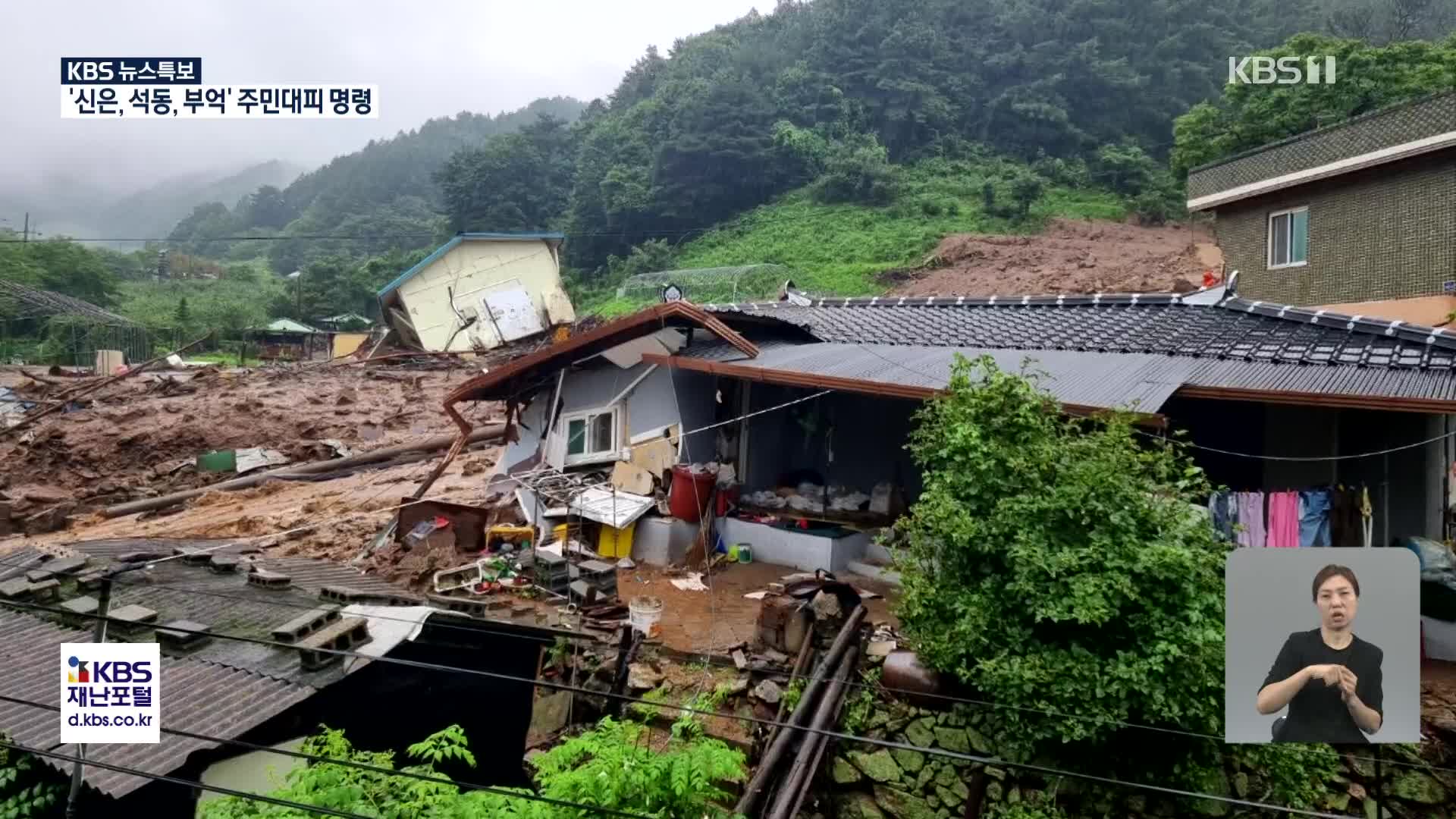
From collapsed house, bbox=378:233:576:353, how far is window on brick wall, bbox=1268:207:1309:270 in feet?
85.5

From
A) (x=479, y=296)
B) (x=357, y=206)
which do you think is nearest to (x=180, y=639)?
(x=479, y=296)

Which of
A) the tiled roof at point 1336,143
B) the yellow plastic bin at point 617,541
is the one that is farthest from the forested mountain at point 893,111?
the yellow plastic bin at point 617,541

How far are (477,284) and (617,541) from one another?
85.9ft

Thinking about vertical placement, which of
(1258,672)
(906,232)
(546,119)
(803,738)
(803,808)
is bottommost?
(803,808)

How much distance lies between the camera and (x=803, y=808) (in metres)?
7.54

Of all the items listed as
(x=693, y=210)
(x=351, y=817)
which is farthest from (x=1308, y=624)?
(x=693, y=210)

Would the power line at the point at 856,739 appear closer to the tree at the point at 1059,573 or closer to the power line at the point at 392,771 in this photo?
the power line at the point at 392,771

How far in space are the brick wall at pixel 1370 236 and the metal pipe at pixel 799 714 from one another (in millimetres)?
16607

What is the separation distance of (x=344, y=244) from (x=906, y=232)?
4923cm

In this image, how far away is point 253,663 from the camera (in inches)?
289

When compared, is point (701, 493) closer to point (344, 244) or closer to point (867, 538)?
point (867, 538)

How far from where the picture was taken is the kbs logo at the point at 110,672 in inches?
227

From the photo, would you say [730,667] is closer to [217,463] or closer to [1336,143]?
[217,463]

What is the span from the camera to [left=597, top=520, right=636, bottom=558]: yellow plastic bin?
477 inches
